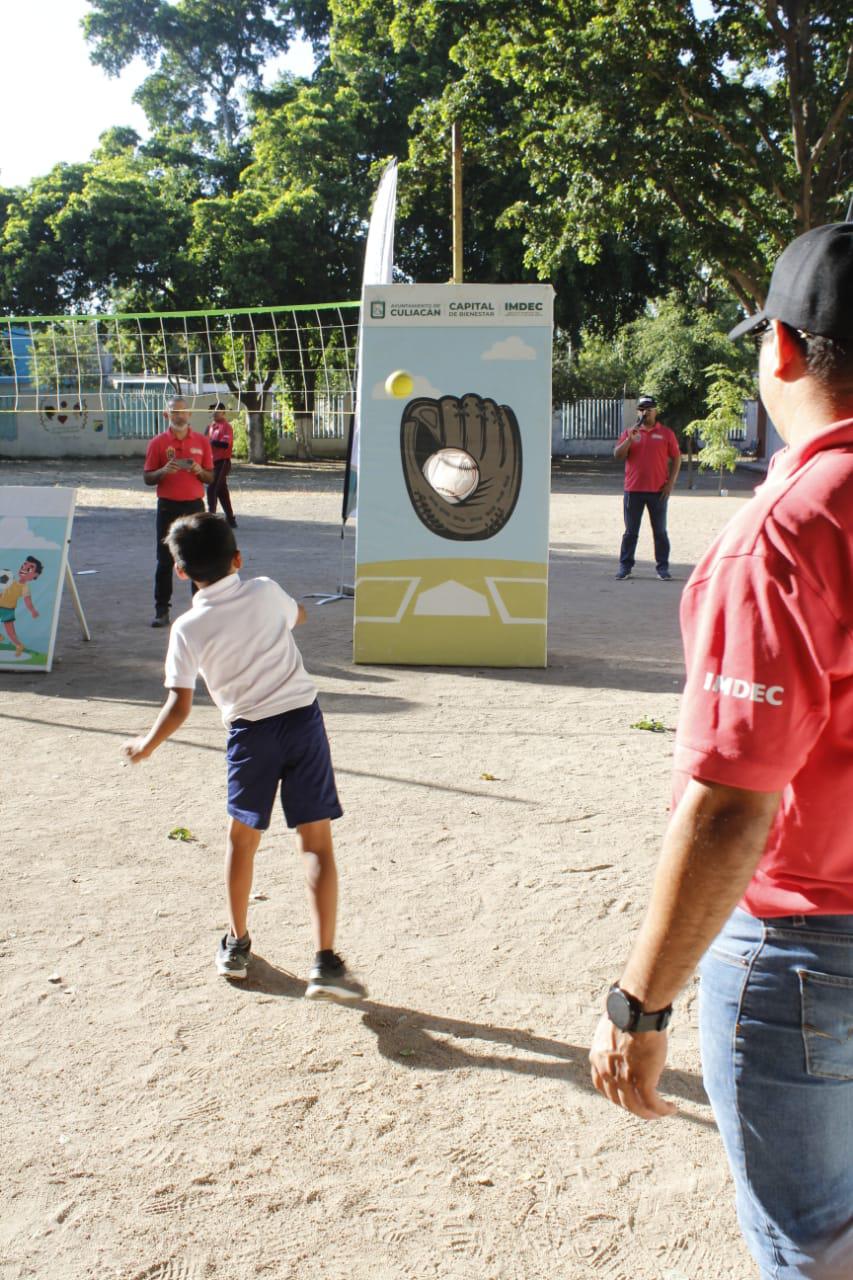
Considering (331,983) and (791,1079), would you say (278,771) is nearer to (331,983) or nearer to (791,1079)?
(331,983)

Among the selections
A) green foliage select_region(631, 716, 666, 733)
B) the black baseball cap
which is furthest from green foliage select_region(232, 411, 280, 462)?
the black baseball cap

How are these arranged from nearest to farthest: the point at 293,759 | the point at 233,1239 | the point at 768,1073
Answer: the point at 768,1073
the point at 233,1239
the point at 293,759

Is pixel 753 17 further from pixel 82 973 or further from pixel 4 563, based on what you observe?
pixel 82 973

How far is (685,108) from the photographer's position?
2098cm

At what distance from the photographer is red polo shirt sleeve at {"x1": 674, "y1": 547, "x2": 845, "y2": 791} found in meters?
1.44

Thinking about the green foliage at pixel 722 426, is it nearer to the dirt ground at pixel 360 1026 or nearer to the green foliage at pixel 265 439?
the green foliage at pixel 265 439

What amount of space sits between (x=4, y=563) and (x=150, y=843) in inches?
178

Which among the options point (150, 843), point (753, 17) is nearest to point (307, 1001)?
point (150, 843)

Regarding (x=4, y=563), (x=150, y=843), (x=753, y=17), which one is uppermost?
(x=753, y=17)

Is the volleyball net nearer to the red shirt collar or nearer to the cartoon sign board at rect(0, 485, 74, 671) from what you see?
the cartoon sign board at rect(0, 485, 74, 671)

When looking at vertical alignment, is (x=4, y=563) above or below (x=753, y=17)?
below

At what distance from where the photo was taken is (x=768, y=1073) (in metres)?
1.59

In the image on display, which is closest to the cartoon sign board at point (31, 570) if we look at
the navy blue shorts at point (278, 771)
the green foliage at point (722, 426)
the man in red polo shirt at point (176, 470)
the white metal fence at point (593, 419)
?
the man in red polo shirt at point (176, 470)

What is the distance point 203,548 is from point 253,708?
542mm
